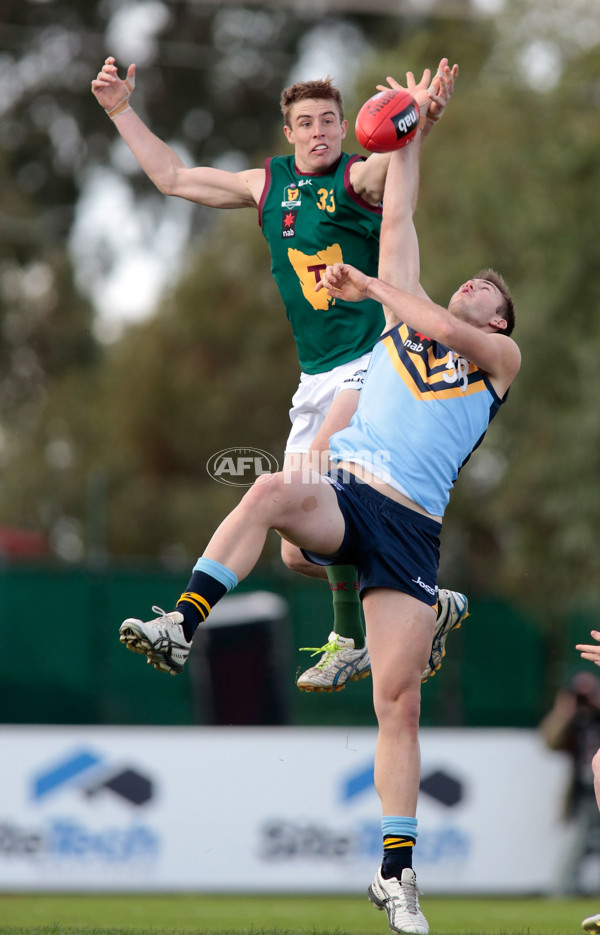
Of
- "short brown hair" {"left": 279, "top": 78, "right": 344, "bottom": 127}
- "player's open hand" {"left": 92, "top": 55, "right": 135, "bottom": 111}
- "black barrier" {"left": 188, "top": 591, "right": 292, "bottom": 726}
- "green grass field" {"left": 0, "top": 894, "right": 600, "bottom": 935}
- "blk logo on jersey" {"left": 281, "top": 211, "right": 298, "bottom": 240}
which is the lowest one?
"green grass field" {"left": 0, "top": 894, "right": 600, "bottom": 935}

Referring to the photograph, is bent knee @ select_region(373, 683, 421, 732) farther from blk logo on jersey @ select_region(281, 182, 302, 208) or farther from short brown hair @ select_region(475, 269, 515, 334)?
blk logo on jersey @ select_region(281, 182, 302, 208)

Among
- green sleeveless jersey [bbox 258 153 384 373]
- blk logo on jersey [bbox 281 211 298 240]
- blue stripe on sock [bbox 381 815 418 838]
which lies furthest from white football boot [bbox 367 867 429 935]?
blk logo on jersey [bbox 281 211 298 240]

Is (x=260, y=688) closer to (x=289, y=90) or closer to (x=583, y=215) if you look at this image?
(x=583, y=215)

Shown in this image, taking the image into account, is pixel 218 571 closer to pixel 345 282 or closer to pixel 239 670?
pixel 345 282

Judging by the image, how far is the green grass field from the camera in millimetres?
9961

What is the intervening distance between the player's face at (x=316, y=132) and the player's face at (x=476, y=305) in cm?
91

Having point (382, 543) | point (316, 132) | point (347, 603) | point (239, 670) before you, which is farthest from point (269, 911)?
point (316, 132)

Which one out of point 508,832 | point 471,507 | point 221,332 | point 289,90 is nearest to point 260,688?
point 508,832

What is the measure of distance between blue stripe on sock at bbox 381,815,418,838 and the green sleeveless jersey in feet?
6.96

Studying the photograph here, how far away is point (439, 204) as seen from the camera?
18.6 meters

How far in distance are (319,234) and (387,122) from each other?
0.67 meters

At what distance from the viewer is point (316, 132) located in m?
5.94

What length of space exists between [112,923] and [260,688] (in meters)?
3.68

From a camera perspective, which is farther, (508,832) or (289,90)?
(508,832)
